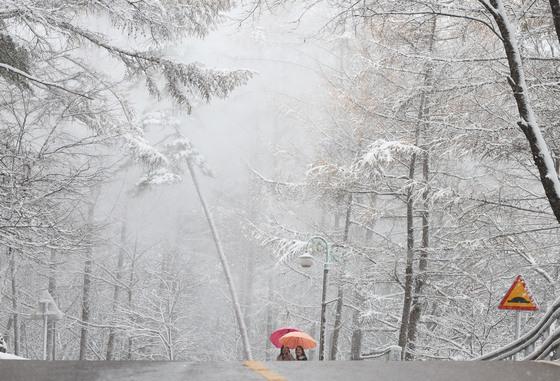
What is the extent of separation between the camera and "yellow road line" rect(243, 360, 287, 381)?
5.52 metres

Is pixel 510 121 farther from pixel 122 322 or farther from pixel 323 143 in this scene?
pixel 122 322

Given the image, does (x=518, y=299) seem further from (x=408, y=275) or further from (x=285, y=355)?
(x=408, y=275)

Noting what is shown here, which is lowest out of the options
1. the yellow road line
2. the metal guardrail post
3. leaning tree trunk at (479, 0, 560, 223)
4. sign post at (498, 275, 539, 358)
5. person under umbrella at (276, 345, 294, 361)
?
person under umbrella at (276, 345, 294, 361)

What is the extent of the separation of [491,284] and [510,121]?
6049 mm

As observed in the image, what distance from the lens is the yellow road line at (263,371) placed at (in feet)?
18.1

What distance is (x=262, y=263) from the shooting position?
3812 cm

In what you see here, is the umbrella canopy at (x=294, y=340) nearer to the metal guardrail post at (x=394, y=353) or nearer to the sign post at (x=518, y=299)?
the metal guardrail post at (x=394, y=353)

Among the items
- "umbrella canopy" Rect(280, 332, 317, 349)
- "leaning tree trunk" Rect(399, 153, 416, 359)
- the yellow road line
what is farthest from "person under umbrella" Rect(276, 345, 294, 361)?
"leaning tree trunk" Rect(399, 153, 416, 359)

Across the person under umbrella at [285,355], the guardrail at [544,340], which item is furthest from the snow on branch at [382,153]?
the guardrail at [544,340]

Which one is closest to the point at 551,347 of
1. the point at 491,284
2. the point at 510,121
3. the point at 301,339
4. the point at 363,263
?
the point at 301,339

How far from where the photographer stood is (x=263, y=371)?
595 cm

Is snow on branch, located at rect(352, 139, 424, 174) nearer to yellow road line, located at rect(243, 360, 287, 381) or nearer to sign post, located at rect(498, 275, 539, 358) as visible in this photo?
sign post, located at rect(498, 275, 539, 358)

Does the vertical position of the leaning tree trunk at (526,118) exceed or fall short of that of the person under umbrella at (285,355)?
it exceeds it

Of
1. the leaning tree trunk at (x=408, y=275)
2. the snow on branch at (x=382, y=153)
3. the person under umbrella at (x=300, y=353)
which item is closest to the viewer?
the person under umbrella at (x=300, y=353)
